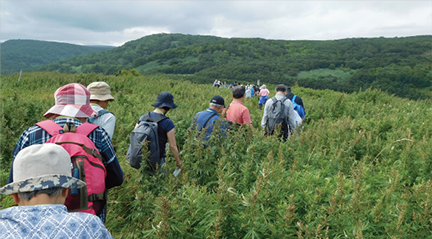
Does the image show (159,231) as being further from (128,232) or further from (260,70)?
(260,70)

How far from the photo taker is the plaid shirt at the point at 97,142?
6.76 feet

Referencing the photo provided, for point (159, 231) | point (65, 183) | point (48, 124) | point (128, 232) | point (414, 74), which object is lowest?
point (414, 74)

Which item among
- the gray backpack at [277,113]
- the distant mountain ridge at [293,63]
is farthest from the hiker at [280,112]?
the distant mountain ridge at [293,63]

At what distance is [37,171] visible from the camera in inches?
54.4

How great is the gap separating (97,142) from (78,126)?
212 millimetres

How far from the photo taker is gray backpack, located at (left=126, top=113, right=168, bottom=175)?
335 cm

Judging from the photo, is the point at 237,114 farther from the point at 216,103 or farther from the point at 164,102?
the point at 164,102

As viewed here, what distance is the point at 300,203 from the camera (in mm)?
2832

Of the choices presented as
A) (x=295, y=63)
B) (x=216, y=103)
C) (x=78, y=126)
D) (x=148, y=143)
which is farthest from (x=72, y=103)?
(x=295, y=63)

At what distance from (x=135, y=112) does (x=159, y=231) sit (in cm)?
651

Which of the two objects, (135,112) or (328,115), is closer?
(135,112)

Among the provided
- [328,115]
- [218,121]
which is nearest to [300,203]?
[218,121]

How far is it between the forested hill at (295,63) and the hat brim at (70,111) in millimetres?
78447

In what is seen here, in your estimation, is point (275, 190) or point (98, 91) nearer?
point (275, 190)
